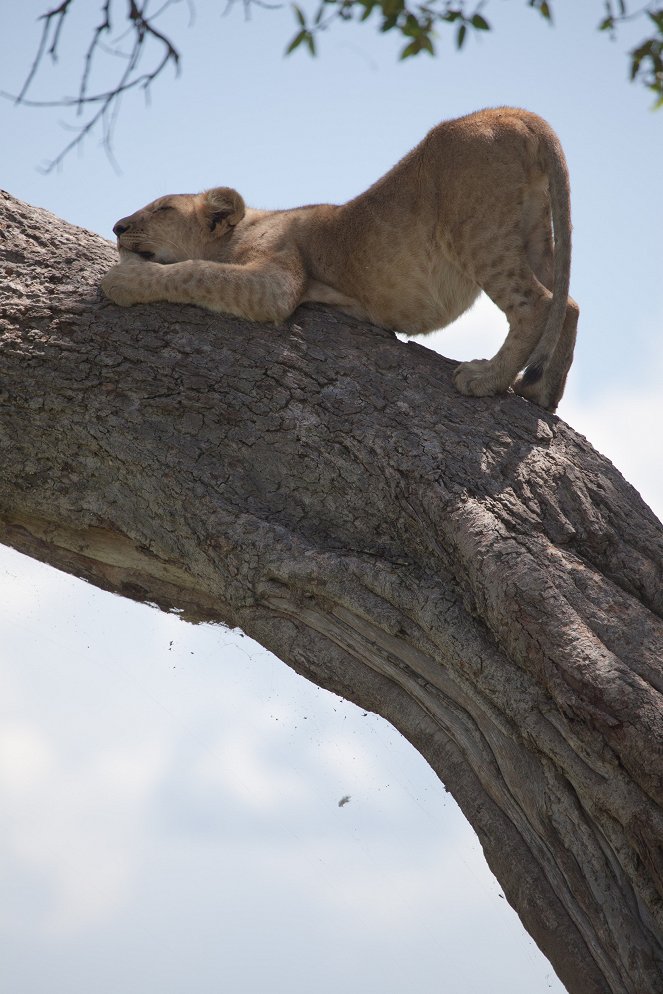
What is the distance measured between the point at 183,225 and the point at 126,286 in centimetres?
138

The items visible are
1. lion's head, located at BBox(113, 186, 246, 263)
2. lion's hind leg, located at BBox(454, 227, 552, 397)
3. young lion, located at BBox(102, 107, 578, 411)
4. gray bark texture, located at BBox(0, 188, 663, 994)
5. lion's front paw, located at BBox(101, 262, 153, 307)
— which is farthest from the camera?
lion's head, located at BBox(113, 186, 246, 263)

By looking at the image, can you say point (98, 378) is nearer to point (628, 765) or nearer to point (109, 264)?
point (109, 264)

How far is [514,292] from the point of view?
385 cm

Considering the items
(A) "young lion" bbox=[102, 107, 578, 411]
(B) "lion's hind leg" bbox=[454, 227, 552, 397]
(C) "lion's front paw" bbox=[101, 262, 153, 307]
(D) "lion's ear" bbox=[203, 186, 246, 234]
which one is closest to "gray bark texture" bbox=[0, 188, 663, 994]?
(C) "lion's front paw" bbox=[101, 262, 153, 307]

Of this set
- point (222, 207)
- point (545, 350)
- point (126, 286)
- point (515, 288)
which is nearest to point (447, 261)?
point (515, 288)

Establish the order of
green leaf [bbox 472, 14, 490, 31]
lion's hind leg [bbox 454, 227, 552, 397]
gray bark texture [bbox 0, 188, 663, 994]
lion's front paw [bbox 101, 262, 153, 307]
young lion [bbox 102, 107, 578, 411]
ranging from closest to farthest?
gray bark texture [bbox 0, 188, 663, 994], green leaf [bbox 472, 14, 490, 31], lion's front paw [bbox 101, 262, 153, 307], young lion [bbox 102, 107, 578, 411], lion's hind leg [bbox 454, 227, 552, 397]

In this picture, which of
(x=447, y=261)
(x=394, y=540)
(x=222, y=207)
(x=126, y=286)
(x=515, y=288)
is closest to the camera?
(x=394, y=540)

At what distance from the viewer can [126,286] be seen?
11.2ft

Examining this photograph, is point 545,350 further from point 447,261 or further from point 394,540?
point 394,540

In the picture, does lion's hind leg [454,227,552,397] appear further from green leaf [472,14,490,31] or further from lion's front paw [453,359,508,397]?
green leaf [472,14,490,31]

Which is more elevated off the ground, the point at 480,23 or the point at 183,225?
the point at 183,225

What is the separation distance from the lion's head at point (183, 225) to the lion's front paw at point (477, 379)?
1.64 metres

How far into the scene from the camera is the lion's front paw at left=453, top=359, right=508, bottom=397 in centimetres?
344

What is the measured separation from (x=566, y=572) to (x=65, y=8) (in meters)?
2.57
